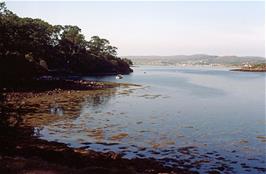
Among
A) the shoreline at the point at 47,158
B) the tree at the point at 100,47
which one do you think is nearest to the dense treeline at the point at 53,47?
the tree at the point at 100,47

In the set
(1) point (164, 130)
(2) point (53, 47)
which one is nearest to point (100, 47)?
(2) point (53, 47)

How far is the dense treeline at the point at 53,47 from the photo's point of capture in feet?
349

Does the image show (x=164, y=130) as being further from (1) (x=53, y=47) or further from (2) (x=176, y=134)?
(1) (x=53, y=47)

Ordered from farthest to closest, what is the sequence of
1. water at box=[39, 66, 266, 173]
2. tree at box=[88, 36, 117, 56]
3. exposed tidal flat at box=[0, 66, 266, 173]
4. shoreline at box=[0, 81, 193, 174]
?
tree at box=[88, 36, 117, 56] < exposed tidal flat at box=[0, 66, 266, 173] < water at box=[39, 66, 266, 173] < shoreline at box=[0, 81, 193, 174]

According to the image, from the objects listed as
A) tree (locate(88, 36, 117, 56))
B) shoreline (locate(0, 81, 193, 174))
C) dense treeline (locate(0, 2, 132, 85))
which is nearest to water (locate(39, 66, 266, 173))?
shoreline (locate(0, 81, 193, 174))

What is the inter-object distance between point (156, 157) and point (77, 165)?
7230mm

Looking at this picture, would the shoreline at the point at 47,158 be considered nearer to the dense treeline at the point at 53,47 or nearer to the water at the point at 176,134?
the water at the point at 176,134

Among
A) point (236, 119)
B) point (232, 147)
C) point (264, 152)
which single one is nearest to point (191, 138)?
point (232, 147)

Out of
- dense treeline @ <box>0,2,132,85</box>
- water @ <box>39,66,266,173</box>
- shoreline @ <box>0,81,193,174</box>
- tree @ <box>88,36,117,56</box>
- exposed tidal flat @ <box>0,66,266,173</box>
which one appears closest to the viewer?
shoreline @ <box>0,81,193,174</box>

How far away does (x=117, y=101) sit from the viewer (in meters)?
62.0

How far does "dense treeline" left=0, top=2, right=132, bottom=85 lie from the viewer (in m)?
106

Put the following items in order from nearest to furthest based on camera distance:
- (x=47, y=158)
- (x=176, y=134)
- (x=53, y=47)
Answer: (x=47, y=158) → (x=176, y=134) → (x=53, y=47)

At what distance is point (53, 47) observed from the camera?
14350 cm

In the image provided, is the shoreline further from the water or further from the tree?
the tree
